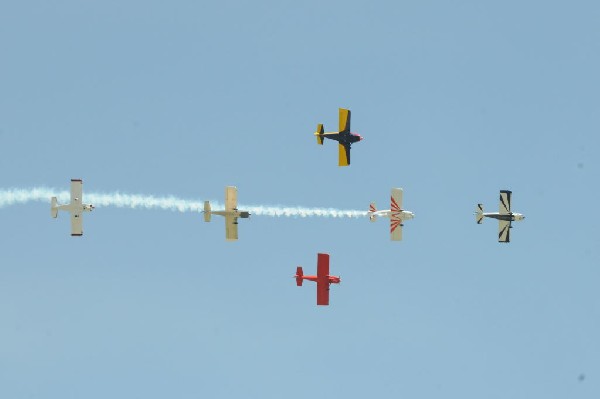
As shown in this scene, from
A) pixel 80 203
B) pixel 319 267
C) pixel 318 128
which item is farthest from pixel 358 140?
pixel 80 203

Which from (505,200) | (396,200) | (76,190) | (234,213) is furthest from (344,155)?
(76,190)

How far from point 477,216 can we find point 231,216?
36.1 m

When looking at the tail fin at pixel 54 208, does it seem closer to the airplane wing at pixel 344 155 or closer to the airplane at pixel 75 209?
the airplane at pixel 75 209

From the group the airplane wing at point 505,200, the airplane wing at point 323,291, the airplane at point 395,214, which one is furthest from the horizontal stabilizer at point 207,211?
the airplane wing at point 505,200

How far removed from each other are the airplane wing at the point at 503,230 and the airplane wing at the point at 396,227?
1291cm

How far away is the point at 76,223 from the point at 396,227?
4012cm

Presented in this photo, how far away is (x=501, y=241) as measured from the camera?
6462 inches

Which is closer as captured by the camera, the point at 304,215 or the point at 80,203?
the point at 80,203

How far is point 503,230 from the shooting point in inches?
6491

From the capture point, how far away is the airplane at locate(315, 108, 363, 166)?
15225cm

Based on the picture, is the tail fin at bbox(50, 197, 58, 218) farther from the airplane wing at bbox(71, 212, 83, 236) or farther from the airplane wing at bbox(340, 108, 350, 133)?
the airplane wing at bbox(340, 108, 350, 133)

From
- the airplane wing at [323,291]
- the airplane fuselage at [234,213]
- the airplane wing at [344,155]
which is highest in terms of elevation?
the airplane wing at [344,155]

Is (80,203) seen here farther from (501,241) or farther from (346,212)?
(501,241)

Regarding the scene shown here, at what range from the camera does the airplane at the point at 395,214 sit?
161 meters
